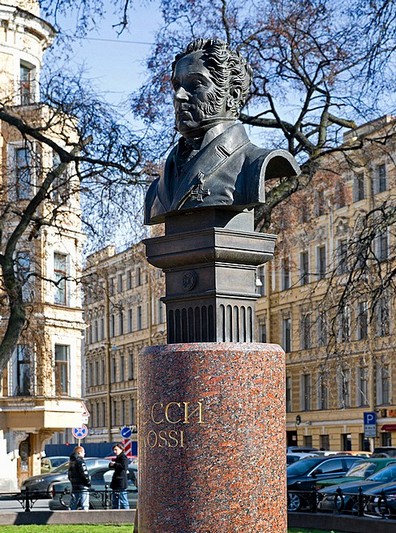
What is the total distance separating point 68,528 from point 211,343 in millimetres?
11198

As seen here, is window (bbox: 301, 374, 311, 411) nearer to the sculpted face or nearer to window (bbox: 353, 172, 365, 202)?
window (bbox: 353, 172, 365, 202)

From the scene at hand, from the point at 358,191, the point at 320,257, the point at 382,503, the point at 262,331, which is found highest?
the point at 358,191

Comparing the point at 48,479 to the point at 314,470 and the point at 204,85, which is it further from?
the point at 204,85

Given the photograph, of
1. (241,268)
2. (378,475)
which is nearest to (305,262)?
(378,475)

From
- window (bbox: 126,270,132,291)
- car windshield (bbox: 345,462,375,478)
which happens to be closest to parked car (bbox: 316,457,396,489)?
car windshield (bbox: 345,462,375,478)

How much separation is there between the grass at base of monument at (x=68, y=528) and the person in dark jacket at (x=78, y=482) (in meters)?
3.61

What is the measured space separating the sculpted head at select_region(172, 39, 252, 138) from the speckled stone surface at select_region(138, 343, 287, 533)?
1826mm

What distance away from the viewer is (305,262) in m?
69.9

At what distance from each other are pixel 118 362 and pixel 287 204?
78113 millimetres

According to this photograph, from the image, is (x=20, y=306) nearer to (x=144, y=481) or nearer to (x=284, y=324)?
(x=144, y=481)

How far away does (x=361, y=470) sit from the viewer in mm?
27047

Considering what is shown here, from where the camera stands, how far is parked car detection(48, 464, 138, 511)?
26.6 meters

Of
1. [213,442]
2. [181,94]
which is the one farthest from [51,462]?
[213,442]

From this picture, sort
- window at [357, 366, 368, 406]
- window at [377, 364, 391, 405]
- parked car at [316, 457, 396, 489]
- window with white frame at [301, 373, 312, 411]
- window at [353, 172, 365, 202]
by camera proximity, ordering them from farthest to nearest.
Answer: window with white frame at [301, 373, 312, 411], window at [357, 366, 368, 406], window at [353, 172, 365, 202], window at [377, 364, 391, 405], parked car at [316, 457, 396, 489]
